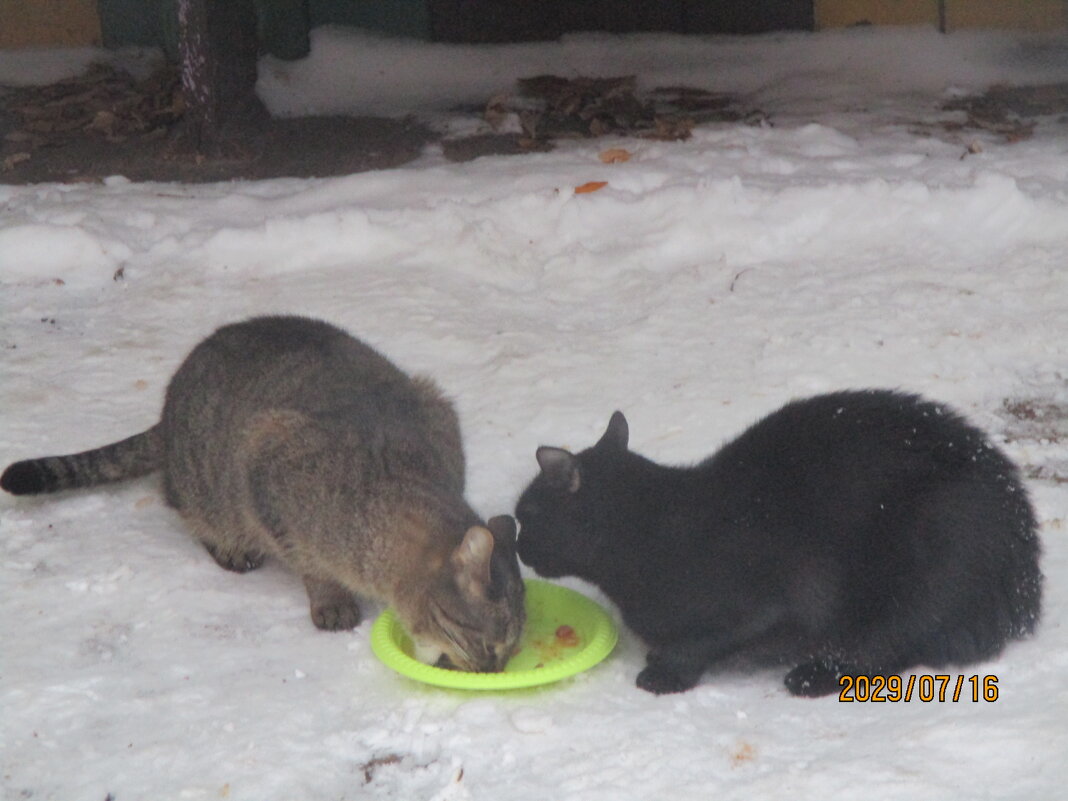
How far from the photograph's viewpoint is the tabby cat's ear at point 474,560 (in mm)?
3637

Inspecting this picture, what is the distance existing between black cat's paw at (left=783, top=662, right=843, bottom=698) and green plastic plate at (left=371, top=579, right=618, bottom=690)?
0.55 meters

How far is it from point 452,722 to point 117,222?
183 inches

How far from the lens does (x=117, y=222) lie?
711 cm

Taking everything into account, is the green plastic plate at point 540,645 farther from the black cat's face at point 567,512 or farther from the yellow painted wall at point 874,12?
the yellow painted wall at point 874,12

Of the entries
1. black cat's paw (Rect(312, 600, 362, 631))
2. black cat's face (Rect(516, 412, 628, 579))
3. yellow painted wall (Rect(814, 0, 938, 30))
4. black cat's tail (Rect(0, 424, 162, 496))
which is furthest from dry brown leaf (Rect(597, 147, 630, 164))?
black cat's paw (Rect(312, 600, 362, 631))

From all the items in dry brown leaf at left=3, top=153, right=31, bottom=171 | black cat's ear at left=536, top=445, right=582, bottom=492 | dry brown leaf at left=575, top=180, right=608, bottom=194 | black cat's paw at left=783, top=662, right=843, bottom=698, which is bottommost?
black cat's paw at left=783, top=662, right=843, bottom=698

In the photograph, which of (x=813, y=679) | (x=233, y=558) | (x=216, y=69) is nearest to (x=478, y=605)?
(x=813, y=679)

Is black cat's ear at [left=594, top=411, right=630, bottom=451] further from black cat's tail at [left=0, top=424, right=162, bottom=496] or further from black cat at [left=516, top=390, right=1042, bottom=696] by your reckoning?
black cat's tail at [left=0, top=424, right=162, bottom=496]

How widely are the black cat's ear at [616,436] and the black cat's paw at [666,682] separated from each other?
2.44ft

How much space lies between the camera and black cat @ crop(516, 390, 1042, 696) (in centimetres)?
356

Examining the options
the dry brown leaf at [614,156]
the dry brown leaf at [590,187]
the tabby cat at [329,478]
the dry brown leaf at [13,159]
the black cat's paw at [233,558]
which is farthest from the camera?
the dry brown leaf at [13,159]

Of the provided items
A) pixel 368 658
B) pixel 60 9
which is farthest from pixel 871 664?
pixel 60 9

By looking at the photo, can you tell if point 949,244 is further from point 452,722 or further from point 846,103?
point 452,722
